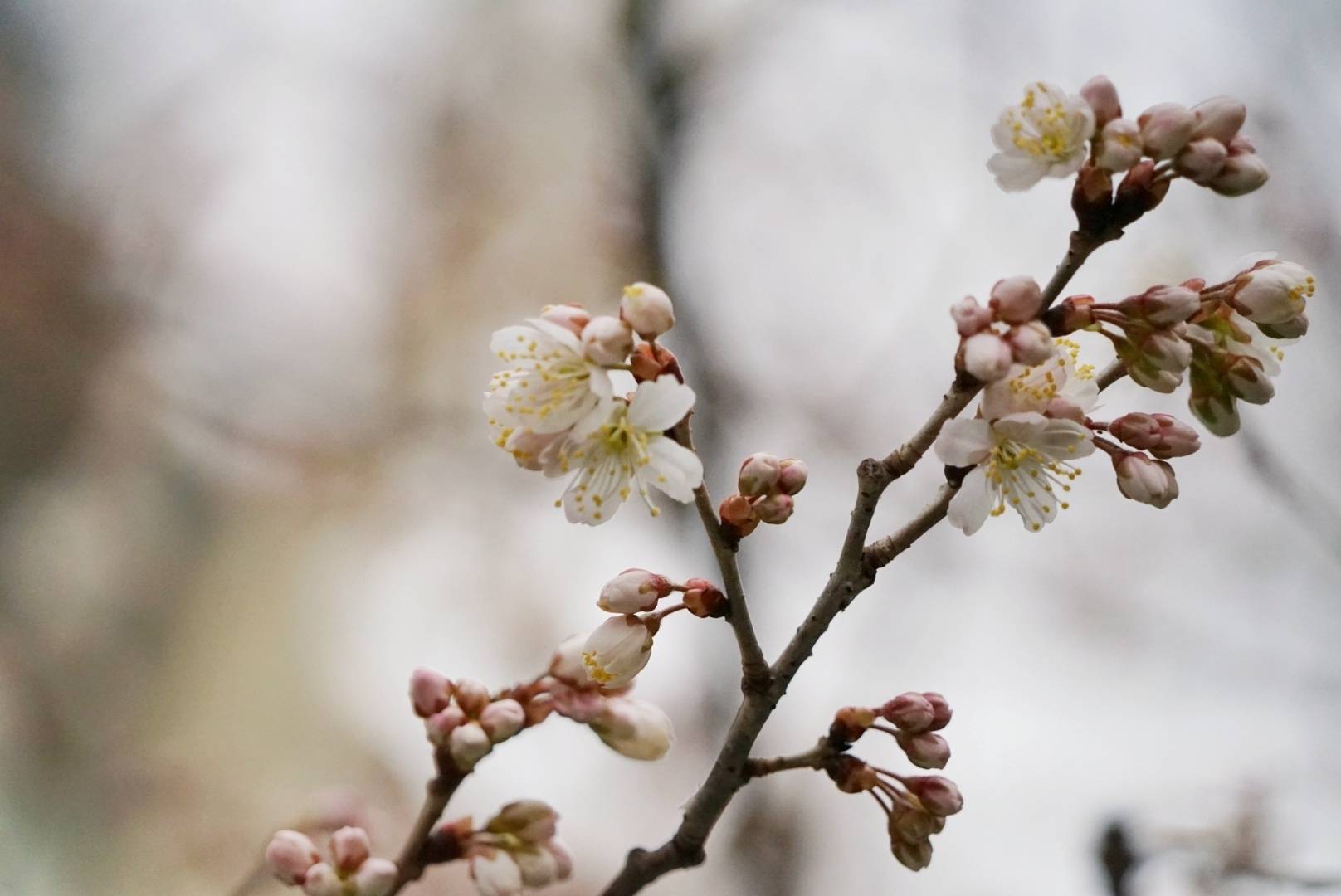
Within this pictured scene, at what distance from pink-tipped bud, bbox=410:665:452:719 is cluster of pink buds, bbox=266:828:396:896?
9cm

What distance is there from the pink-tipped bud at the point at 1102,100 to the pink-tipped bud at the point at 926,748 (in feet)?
1.21

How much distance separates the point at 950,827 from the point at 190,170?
73.4 inches

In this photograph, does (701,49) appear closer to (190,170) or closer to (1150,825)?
(190,170)

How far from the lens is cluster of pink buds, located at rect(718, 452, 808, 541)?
0.54m

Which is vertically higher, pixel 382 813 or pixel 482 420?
pixel 482 420

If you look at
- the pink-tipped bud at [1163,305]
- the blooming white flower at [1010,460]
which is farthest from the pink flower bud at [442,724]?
the pink-tipped bud at [1163,305]

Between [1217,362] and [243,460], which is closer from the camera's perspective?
[1217,362]

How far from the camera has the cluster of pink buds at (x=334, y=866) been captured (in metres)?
0.58

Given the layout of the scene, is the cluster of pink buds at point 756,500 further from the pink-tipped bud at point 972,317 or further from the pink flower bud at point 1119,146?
the pink flower bud at point 1119,146

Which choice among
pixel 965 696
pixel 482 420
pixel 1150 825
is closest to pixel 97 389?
pixel 482 420

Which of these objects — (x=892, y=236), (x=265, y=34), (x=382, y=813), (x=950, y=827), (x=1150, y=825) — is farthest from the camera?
(x=892, y=236)

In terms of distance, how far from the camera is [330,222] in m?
1.88

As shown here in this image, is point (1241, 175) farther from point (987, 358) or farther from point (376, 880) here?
point (376, 880)

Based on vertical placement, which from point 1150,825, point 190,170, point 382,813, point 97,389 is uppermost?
point 190,170
